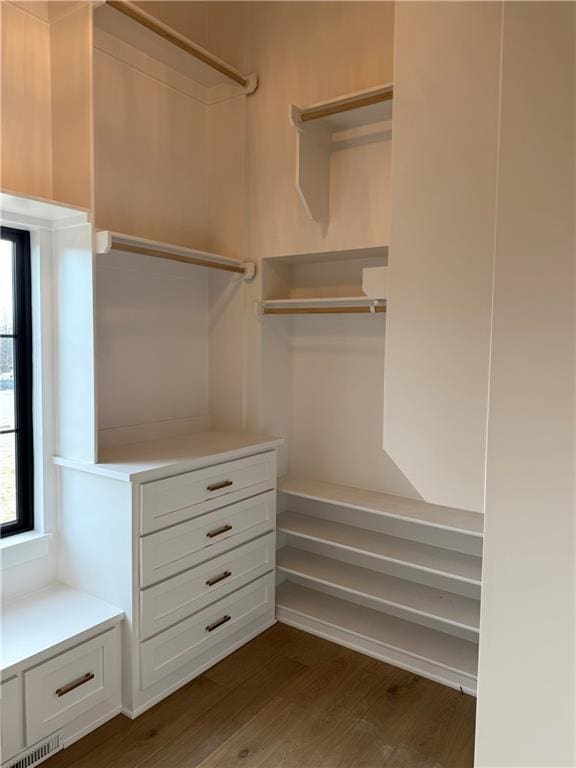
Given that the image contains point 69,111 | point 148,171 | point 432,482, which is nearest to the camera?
point 432,482

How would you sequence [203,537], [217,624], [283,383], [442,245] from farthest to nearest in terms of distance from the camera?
[283,383]
[217,624]
[203,537]
[442,245]

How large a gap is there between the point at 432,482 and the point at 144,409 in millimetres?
1942

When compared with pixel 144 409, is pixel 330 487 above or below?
below

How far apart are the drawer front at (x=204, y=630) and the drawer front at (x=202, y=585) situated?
37 millimetres

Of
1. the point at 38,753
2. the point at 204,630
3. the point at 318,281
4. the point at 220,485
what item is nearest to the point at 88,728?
the point at 38,753

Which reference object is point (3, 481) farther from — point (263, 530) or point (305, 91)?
point (305, 91)

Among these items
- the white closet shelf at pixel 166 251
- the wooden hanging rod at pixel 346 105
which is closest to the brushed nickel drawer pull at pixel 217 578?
the white closet shelf at pixel 166 251

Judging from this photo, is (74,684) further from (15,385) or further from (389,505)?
(389,505)

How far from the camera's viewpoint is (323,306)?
2.71 meters

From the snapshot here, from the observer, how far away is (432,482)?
1006 mm

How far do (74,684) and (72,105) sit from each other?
2.16 metres

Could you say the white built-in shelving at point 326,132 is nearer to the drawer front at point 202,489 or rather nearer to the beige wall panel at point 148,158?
the beige wall panel at point 148,158

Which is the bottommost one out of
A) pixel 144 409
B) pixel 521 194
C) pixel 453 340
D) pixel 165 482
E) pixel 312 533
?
pixel 312 533

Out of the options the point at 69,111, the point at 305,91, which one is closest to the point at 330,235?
the point at 305,91
